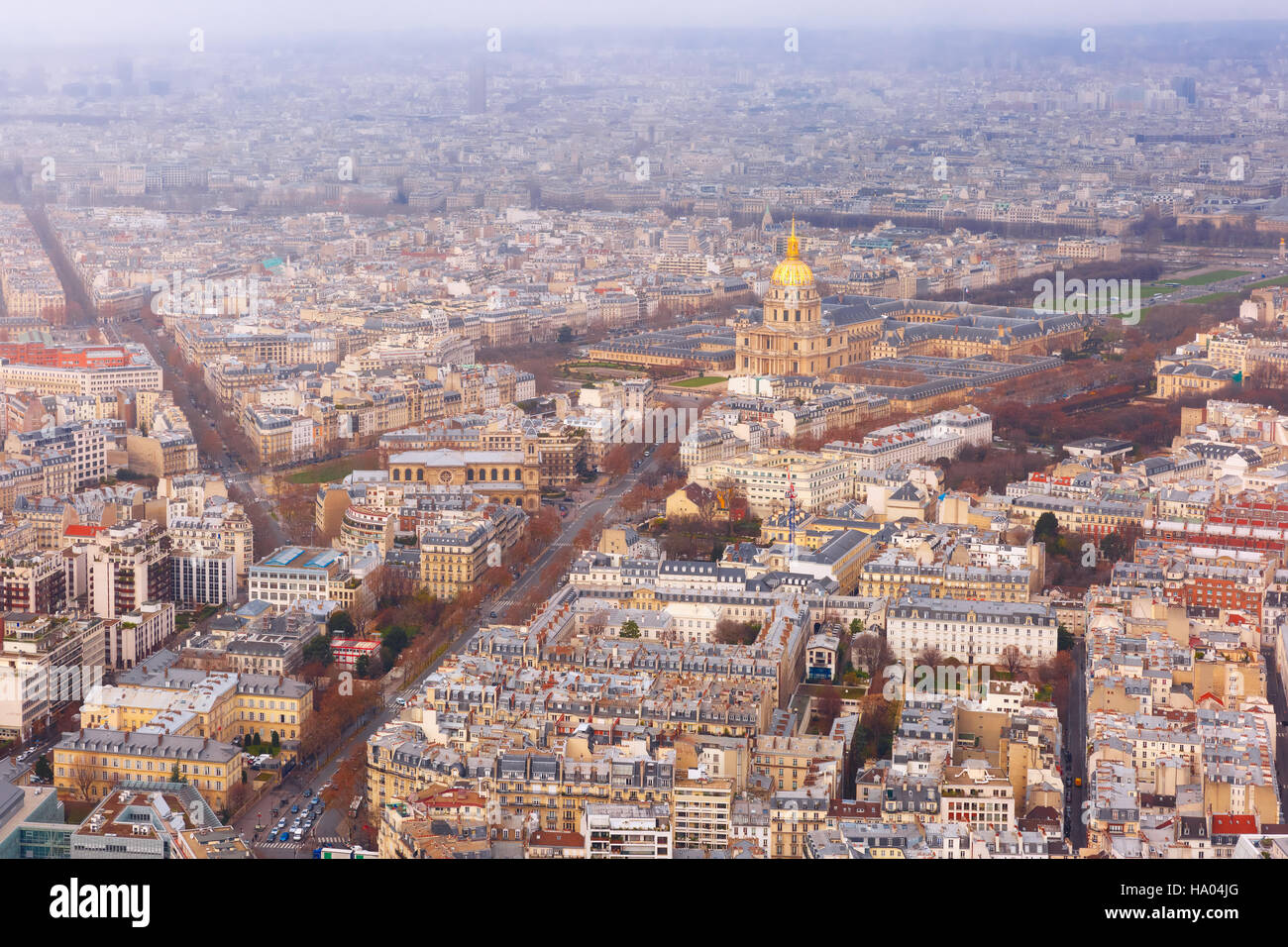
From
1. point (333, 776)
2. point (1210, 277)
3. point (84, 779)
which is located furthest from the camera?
point (1210, 277)

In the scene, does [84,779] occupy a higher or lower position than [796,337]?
lower

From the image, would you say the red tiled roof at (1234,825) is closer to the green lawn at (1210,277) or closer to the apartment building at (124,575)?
the apartment building at (124,575)

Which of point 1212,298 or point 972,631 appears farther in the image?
point 1212,298

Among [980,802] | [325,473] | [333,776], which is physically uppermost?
[325,473]

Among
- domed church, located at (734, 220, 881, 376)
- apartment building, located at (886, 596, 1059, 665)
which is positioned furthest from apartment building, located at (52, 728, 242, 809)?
domed church, located at (734, 220, 881, 376)

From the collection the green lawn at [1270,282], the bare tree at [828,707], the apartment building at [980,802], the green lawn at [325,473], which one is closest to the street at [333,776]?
the bare tree at [828,707]

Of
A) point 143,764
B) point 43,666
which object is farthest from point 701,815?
point 43,666

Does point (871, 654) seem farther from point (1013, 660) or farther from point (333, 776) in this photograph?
point (333, 776)

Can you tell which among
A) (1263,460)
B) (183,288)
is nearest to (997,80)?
(183,288)

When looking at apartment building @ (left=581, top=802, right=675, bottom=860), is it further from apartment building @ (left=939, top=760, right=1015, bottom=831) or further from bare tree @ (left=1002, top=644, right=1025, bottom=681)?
bare tree @ (left=1002, top=644, right=1025, bottom=681)

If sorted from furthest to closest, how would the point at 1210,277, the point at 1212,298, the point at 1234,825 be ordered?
the point at 1210,277 < the point at 1212,298 < the point at 1234,825
